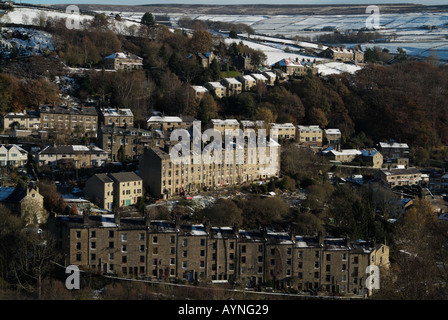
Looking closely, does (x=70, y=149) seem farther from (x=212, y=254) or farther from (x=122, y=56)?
(x=122, y=56)

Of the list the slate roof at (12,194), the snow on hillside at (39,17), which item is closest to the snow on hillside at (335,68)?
the snow on hillside at (39,17)

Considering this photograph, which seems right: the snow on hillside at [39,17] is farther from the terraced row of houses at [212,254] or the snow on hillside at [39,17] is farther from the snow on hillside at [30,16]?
the terraced row of houses at [212,254]

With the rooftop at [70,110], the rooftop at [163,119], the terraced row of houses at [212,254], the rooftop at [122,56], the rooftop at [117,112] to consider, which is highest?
the rooftop at [122,56]

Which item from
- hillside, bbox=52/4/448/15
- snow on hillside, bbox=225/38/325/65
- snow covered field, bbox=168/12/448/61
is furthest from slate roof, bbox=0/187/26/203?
hillside, bbox=52/4/448/15

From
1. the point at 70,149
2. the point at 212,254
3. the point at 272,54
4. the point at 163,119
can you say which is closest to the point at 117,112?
the point at 163,119

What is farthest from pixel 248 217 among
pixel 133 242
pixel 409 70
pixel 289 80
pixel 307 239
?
pixel 409 70

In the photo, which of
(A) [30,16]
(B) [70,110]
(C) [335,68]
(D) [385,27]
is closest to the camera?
(B) [70,110]

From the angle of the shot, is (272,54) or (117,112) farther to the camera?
(272,54)

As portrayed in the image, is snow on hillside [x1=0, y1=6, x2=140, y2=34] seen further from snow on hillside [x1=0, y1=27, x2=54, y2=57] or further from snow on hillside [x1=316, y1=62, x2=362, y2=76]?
snow on hillside [x1=316, y1=62, x2=362, y2=76]
